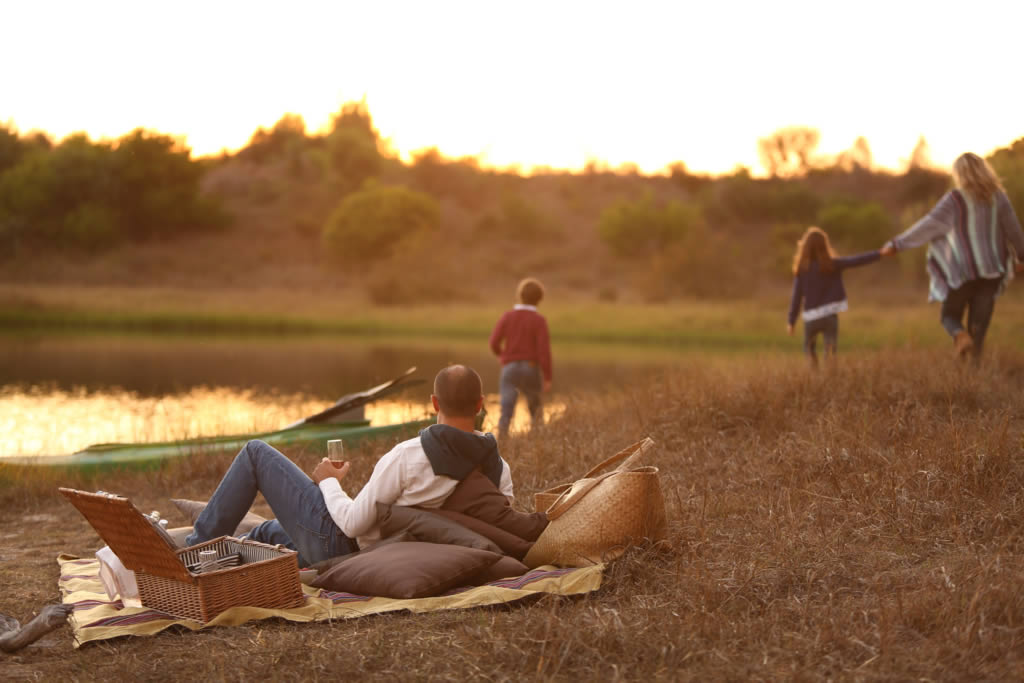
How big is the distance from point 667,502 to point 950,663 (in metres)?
2.75

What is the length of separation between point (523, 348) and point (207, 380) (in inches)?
476

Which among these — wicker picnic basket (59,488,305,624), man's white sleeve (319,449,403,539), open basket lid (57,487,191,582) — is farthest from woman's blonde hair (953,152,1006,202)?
open basket lid (57,487,191,582)

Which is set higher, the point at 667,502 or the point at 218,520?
the point at 218,520

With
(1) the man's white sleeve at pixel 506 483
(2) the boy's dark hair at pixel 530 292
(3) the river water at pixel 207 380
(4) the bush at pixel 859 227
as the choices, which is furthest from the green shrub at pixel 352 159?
(1) the man's white sleeve at pixel 506 483

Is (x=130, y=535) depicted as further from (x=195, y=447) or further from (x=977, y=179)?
(x=977, y=179)

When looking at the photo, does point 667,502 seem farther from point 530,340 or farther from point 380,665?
point 530,340

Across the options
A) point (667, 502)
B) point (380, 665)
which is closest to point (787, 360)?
point (667, 502)

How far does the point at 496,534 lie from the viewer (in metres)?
4.84

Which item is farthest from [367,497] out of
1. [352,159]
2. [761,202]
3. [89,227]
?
[761,202]

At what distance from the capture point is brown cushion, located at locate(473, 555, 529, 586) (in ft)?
15.3

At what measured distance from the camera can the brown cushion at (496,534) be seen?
187 inches

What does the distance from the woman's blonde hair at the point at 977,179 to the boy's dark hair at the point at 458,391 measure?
19.1 feet

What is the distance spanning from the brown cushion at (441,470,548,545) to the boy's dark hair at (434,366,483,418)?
1.12 feet

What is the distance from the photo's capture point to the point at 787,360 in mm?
10664
